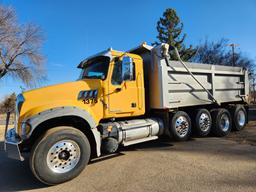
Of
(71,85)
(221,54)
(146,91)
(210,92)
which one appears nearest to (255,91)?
(221,54)

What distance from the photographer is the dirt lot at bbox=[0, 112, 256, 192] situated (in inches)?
146

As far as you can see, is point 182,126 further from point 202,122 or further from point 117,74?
point 117,74

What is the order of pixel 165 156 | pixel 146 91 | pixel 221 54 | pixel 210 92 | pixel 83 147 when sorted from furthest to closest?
pixel 221 54 → pixel 210 92 → pixel 146 91 → pixel 165 156 → pixel 83 147

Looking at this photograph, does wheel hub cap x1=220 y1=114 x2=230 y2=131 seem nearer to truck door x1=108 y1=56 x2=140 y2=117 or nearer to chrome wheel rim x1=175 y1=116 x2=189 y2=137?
chrome wheel rim x1=175 y1=116 x2=189 y2=137

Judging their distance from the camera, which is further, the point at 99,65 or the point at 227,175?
the point at 99,65

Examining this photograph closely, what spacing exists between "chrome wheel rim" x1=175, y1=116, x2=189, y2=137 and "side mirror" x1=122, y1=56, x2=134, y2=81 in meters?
2.18

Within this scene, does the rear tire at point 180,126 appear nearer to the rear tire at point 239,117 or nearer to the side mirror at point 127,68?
the side mirror at point 127,68

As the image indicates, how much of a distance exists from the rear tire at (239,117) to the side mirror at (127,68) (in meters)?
5.02

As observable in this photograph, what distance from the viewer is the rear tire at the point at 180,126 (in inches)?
253

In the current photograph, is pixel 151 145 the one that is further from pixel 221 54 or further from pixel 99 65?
pixel 221 54

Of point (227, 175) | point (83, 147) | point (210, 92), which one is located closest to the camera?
point (227, 175)

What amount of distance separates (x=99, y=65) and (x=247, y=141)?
5.09m

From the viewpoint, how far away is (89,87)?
4.96 metres

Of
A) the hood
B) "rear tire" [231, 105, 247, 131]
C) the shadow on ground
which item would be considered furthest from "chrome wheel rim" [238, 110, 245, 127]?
the shadow on ground
